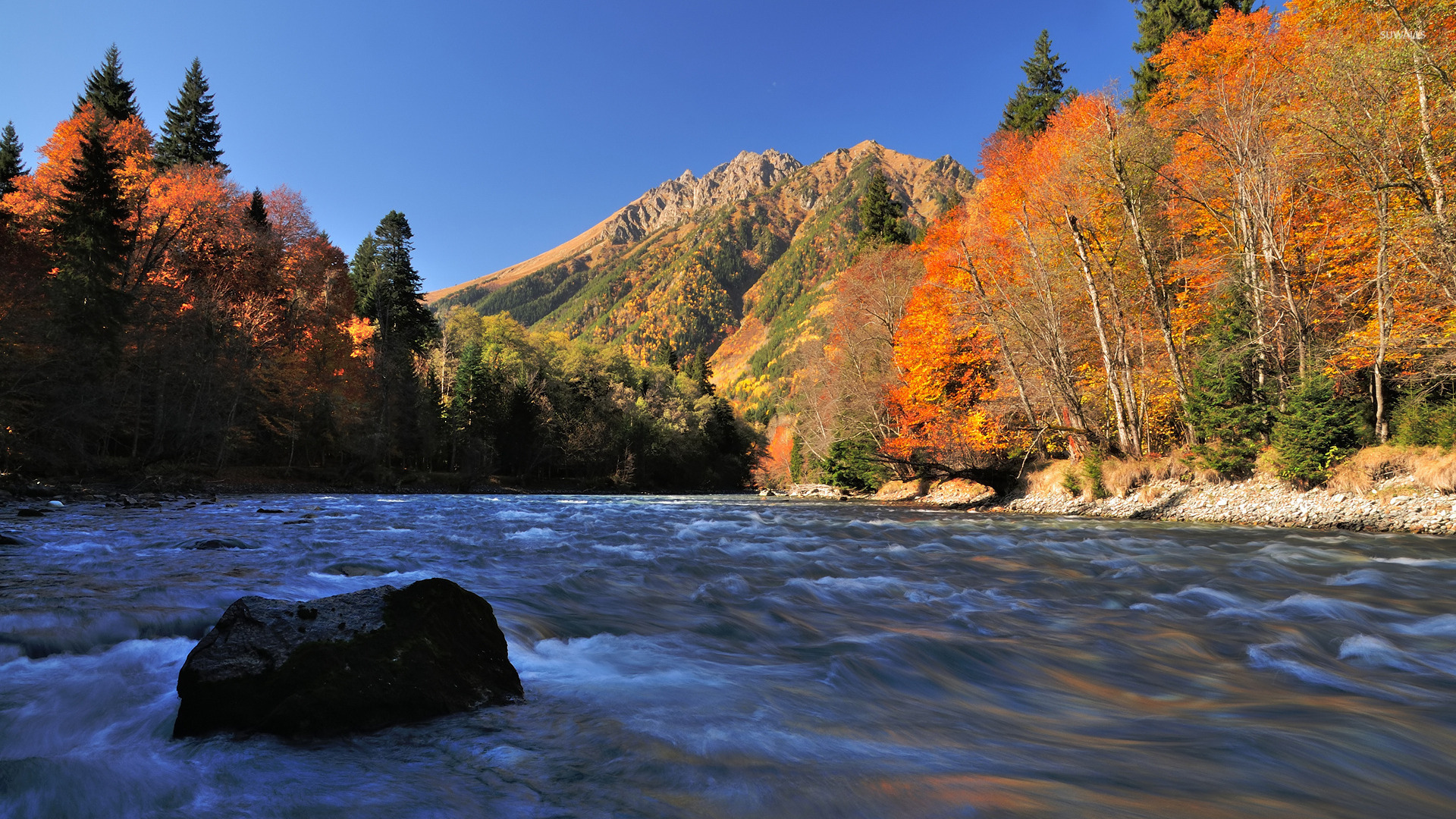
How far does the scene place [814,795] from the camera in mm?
2432

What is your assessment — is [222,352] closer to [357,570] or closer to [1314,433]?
[357,570]

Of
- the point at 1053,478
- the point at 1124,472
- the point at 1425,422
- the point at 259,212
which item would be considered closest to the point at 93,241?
the point at 259,212

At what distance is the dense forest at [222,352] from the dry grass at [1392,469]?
36.0 metres

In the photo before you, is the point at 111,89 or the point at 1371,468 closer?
the point at 1371,468

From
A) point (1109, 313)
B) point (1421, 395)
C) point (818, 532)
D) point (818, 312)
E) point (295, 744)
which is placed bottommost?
point (818, 532)

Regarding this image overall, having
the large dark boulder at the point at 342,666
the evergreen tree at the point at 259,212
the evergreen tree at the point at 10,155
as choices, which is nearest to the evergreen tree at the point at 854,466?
the large dark boulder at the point at 342,666

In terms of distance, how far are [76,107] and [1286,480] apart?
68.2 metres

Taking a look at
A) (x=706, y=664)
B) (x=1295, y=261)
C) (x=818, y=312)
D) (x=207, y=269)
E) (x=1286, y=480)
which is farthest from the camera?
(x=818, y=312)

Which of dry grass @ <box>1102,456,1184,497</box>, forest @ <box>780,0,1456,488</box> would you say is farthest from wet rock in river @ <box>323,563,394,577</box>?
dry grass @ <box>1102,456,1184,497</box>

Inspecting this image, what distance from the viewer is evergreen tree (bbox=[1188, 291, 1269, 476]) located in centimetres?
1550

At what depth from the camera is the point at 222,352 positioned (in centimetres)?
3028

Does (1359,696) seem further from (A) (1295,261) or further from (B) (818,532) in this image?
(A) (1295,261)

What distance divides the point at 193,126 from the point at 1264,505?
230 ft

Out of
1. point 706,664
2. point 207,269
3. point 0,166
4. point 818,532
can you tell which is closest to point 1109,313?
point 818,532
